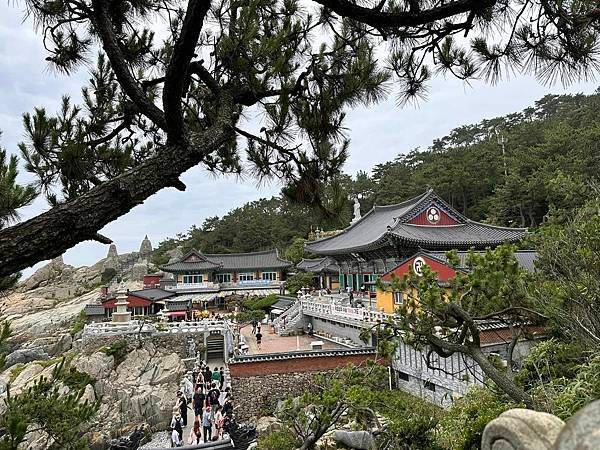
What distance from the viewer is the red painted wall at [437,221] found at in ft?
55.1

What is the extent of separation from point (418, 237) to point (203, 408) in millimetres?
8967

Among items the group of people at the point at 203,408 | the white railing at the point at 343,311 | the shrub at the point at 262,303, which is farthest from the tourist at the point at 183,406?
the shrub at the point at 262,303

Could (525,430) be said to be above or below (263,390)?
above

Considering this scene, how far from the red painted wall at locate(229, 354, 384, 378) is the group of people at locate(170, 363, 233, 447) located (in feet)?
2.66

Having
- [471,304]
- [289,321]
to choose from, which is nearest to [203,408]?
[289,321]

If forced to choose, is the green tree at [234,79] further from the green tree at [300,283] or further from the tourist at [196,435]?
the green tree at [300,283]

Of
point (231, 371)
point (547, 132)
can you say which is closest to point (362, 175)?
point (547, 132)

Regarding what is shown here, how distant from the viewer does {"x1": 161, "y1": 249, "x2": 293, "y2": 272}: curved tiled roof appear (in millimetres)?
29406

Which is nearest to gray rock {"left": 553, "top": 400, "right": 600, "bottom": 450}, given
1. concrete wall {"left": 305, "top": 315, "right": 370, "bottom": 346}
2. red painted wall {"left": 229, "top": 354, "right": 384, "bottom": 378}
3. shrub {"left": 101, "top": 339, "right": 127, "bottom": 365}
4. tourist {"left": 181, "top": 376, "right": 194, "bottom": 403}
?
red painted wall {"left": 229, "top": 354, "right": 384, "bottom": 378}

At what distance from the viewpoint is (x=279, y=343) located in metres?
16.2

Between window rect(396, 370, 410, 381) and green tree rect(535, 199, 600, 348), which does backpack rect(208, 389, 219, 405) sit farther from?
green tree rect(535, 199, 600, 348)

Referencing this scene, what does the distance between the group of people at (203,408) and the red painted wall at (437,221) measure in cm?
925

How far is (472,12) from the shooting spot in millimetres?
2244

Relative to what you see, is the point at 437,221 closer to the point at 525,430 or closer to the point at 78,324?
the point at 525,430
